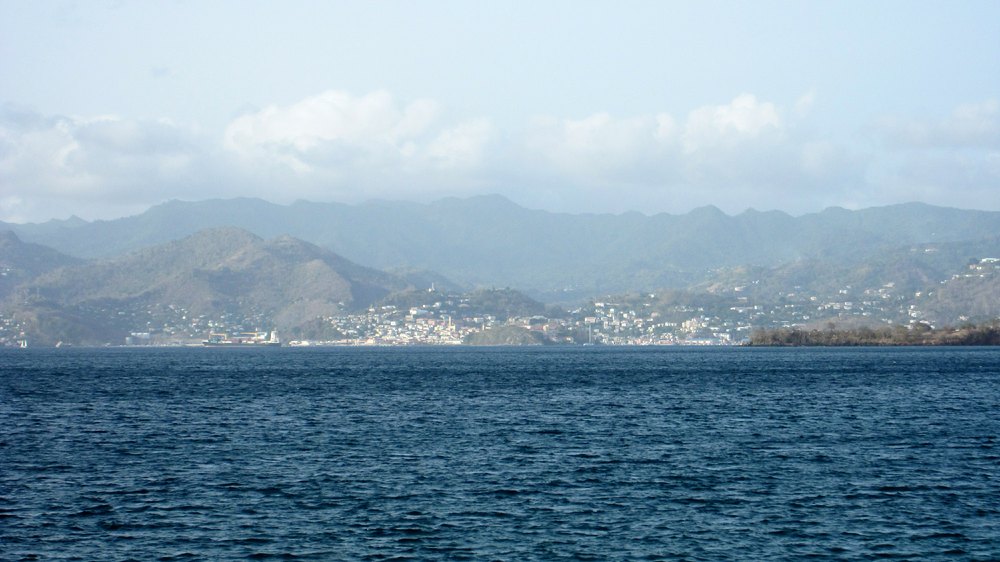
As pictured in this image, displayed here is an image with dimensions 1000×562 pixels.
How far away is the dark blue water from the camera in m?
39.6

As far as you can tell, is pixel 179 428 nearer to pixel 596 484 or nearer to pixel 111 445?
pixel 111 445

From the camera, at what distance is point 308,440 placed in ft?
222

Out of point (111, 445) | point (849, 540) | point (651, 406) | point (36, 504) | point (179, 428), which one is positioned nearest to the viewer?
point (849, 540)

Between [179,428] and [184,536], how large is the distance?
3631cm

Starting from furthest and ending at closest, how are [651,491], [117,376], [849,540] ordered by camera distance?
[117,376], [651,491], [849,540]

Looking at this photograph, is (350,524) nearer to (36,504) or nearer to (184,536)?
(184,536)

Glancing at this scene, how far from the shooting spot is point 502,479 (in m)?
52.5

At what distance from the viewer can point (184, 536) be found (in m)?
40.4

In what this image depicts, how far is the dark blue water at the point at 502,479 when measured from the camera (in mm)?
39562

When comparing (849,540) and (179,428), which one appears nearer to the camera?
(849,540)

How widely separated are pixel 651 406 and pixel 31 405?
5384 cm

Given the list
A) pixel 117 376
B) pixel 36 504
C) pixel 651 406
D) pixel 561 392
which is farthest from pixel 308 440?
pixel 117 376

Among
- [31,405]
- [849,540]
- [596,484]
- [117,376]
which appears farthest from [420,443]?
[117,376]

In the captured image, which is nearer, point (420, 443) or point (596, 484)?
point (596, 484)
